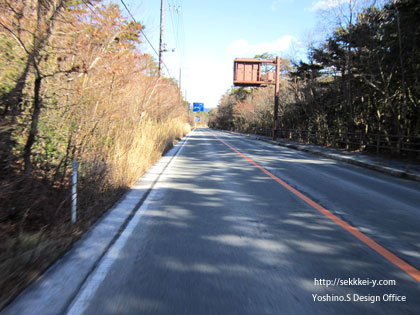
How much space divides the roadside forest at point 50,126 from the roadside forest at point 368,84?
1238cm

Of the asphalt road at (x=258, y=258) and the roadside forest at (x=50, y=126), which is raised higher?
the roadside forest at (x=50, y=126)

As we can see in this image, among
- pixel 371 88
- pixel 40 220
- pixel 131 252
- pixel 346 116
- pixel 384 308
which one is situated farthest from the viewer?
pixel 346 116

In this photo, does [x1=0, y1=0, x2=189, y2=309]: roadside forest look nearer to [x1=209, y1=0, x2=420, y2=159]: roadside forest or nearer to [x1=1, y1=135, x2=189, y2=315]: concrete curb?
[x1=1, y1=135, x2=189, y2=315]: concrete curb

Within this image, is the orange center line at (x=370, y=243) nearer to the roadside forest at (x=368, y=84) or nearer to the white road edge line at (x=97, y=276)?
the white road edge line at (x=97, y=276)

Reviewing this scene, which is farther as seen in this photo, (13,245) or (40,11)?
(40,11)

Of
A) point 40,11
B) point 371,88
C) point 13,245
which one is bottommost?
point 13,245

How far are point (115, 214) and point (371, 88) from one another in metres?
17.4

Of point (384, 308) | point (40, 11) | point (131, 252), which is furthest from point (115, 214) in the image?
point (384, 308)

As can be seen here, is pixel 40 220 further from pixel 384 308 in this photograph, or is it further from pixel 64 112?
pixel 384 308

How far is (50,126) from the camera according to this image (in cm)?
536

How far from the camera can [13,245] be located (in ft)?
9.96

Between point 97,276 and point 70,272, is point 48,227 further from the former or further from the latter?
point 97,276

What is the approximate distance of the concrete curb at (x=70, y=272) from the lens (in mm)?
2393

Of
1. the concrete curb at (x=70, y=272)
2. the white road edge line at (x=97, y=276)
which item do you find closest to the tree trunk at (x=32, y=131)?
the concrete curb at (x=70, y=272)
